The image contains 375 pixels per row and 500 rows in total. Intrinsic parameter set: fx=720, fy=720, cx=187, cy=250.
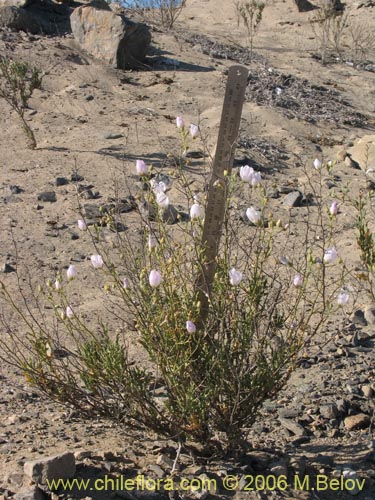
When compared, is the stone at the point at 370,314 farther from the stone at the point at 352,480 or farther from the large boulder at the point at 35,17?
the large boulder at the point at 35,17

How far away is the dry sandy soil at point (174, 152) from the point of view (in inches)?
126

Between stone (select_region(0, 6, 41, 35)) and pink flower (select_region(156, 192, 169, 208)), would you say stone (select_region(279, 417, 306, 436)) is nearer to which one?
pink flower (select_region(156, 192, 169, 208))

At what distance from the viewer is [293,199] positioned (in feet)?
21.7

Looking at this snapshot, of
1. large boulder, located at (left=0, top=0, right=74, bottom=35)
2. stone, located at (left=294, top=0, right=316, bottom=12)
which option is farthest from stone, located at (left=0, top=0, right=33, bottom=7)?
stone, located at (left=294, top=0, right=316, bottom=12)

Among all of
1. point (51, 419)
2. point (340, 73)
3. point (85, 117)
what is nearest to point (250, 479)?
point (51, 419)

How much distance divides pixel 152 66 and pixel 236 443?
8.14 metres

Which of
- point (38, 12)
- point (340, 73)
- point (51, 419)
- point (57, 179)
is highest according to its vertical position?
point (38, 12)

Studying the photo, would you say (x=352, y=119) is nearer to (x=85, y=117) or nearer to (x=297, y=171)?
→ (x=297, y=171)

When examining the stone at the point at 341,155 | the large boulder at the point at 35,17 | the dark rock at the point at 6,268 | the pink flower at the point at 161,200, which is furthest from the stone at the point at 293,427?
the large boulder at the point at 35,17

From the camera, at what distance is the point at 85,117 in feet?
28.6

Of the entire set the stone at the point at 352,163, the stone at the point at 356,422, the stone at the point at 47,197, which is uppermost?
the stone at the point at 352,163

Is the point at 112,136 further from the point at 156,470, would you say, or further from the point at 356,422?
the point at 156,470

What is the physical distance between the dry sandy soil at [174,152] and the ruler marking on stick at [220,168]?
53 centimetres

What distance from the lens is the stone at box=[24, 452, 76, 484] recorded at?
2.74m
